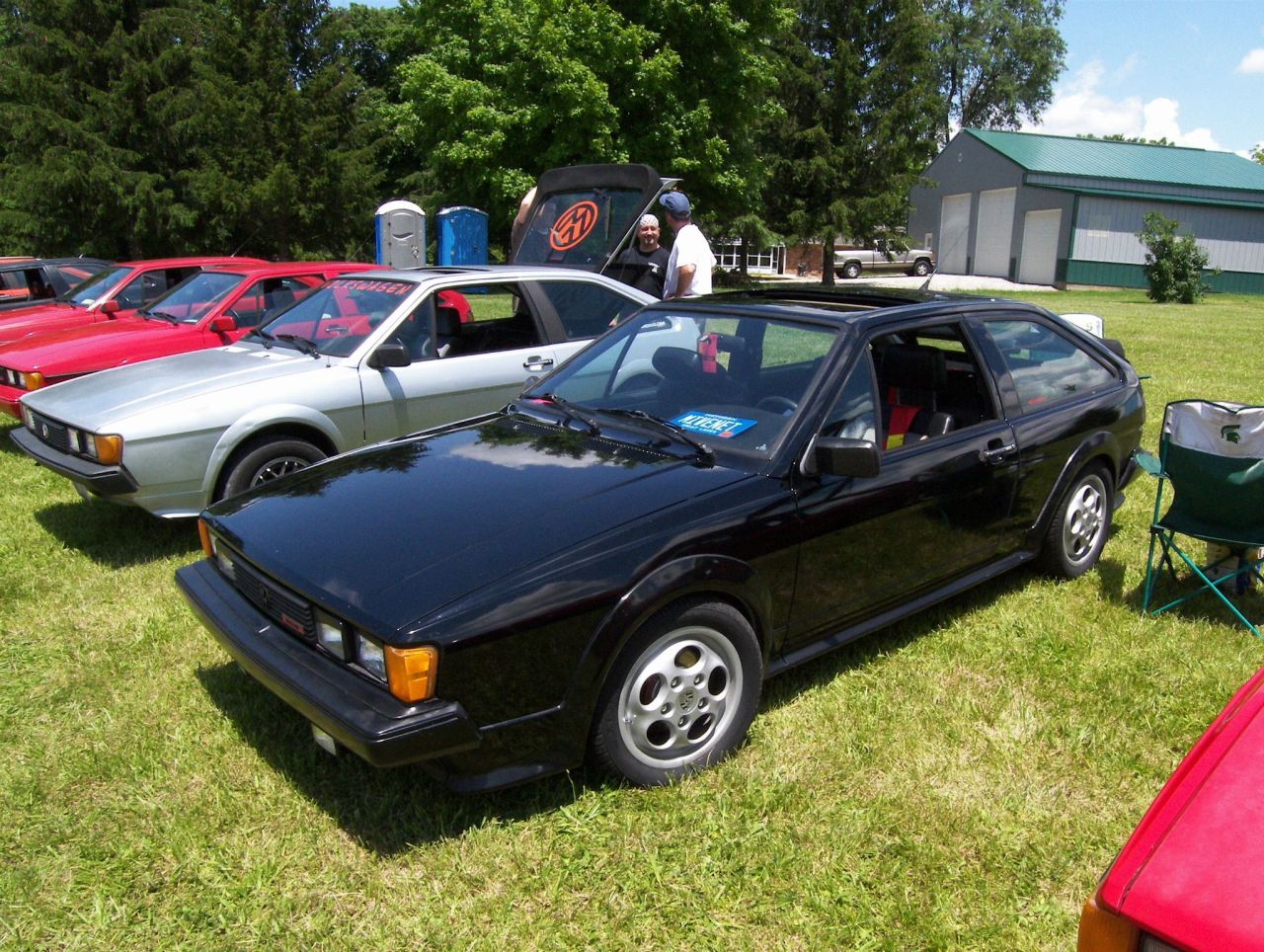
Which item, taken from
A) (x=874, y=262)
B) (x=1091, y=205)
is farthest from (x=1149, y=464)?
(x=874, y=262)

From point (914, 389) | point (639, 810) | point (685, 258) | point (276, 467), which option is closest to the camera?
point (639, 810)

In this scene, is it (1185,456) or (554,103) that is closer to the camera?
(1185,456)

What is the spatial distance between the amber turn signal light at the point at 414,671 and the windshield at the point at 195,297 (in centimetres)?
608

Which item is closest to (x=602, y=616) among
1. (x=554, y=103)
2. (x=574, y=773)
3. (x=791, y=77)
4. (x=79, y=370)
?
(x=574, y=773)

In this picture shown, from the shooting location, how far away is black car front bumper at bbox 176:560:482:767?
2414mm

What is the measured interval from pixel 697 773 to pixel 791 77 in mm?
33871

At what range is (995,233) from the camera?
4000 centimetres

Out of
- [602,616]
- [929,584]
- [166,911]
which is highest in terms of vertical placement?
[602,616]

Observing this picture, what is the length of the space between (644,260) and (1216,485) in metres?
5.40

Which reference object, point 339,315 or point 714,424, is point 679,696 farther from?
point 339,315

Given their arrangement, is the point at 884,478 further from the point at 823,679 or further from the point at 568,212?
the point at 568,212

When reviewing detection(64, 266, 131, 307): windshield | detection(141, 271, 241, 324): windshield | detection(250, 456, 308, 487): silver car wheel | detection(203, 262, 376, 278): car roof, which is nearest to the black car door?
detection(250, 456, 308, 487): silver car wheel

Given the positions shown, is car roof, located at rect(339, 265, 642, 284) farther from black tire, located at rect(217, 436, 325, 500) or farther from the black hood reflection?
the black hood reflection

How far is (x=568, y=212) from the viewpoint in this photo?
30.5 feet
